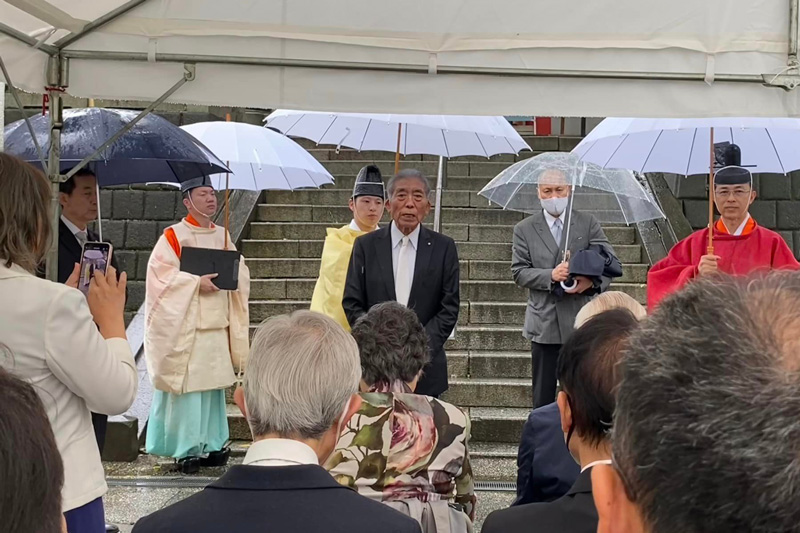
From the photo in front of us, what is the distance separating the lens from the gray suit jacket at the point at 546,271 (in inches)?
192

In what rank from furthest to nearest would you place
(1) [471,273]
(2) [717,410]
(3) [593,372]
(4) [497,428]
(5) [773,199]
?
(5) [773,199]
(1) [471,273]
(4) [497,428]
(3) [593,372]
(2) [717,410]

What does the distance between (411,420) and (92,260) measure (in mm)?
1209

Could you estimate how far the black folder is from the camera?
5078 mm

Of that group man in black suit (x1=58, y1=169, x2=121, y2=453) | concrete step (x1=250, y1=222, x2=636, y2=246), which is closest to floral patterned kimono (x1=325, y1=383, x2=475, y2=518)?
man in black suit (x1=58, y1=169, x2=121, y2=453)

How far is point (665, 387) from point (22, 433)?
0.66 meters

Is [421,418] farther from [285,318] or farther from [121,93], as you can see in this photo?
[121,93]

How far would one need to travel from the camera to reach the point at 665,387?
77 cm

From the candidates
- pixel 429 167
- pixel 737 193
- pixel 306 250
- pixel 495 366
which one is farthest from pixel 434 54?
pixel 429 167

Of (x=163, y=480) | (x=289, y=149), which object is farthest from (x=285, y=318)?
(x=289, y=149)

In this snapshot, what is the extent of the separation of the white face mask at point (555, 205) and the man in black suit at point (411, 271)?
0.92m

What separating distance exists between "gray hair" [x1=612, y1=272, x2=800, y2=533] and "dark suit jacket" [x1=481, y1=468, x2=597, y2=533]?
1034mm

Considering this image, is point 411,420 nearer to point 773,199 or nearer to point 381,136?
point 381,136

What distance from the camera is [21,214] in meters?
2.27

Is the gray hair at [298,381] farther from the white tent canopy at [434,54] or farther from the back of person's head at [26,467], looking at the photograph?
the white tent canopy at [434,54]
